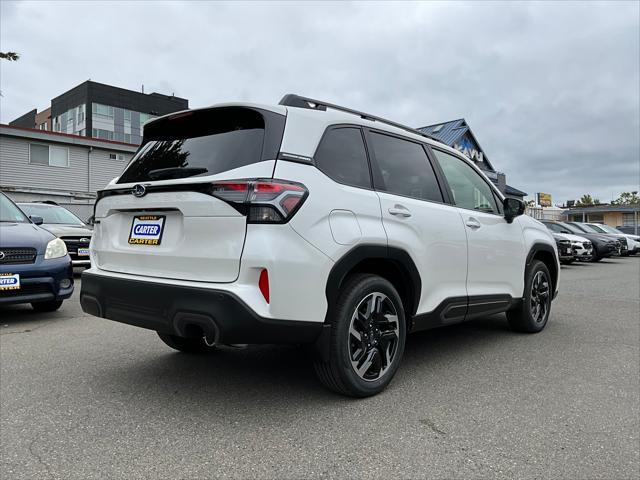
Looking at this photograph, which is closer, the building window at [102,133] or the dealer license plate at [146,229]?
the dealer license plate at [146,229]

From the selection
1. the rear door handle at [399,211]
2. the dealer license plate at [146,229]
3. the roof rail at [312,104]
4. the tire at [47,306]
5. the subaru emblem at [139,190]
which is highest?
the roof rail at [312,104]

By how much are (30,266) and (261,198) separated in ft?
13.4

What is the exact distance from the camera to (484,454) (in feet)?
8.36

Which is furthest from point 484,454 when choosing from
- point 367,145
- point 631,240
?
point 631,240

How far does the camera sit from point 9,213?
6.36m

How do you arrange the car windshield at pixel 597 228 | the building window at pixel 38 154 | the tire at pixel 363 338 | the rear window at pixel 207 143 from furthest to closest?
the building window at pixel 38 154 → the car windshield at pixel 597 228 → the tire at pixel 363 338 → the rear window at pixel 207 143

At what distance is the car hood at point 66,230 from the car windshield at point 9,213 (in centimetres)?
274

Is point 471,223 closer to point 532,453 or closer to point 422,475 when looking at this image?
point 532,453

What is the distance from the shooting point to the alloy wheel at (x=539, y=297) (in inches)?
209

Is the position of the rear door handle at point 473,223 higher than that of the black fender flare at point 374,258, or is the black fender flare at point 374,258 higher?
the rear door handle at point 473,223

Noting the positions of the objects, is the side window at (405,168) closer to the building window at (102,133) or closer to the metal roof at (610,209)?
the building window at (102,133)

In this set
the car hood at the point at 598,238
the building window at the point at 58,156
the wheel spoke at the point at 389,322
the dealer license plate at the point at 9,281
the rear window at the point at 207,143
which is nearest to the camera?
the rear window at the point at 207,143

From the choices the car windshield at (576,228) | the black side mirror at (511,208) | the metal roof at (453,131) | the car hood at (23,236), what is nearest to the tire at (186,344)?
the car hood at (23,236)

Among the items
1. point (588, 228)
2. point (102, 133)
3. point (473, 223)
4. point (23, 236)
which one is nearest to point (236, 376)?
point (473, 223)
